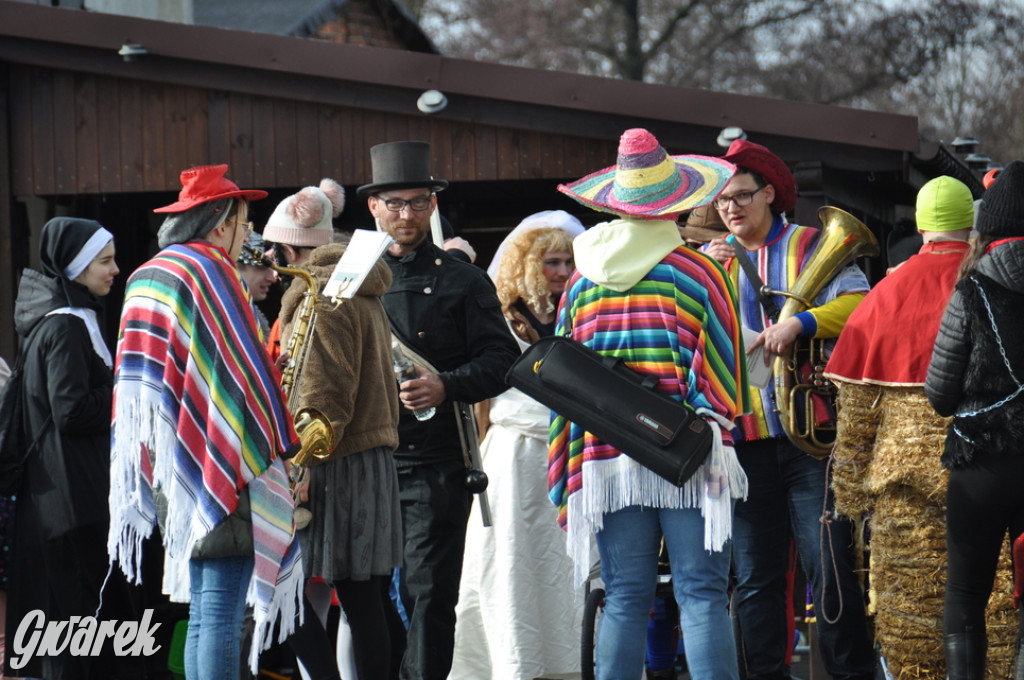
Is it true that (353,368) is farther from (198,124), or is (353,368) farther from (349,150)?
(198,124)

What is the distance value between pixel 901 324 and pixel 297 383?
2198 millimetres

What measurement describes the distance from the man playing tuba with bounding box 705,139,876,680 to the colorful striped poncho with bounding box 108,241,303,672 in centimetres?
188

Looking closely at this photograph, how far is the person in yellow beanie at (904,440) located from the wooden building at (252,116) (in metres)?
3.48

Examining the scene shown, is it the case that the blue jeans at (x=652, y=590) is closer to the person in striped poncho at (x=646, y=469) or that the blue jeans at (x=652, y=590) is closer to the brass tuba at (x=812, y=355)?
the person in striped poncho at (x=646, y=469)

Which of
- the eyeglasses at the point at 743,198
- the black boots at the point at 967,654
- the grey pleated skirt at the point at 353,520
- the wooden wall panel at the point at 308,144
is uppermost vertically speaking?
the wooden wall panel at the point at 308,144

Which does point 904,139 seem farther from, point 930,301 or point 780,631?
point 780,631

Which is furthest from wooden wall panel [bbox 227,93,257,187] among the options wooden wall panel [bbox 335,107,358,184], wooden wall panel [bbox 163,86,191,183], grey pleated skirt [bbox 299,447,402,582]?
grey pleated skirt [bbox 299,447,402,582]

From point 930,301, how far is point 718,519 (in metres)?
1.24

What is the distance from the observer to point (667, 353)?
4.55 m

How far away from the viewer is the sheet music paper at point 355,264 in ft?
16.4

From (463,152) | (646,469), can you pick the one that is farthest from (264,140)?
(646,469)

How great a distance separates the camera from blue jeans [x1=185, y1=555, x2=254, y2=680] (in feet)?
14.4

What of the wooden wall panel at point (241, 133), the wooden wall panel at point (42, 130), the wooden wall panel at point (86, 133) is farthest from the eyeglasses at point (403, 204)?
the wooden wall panel at point (42, 130)

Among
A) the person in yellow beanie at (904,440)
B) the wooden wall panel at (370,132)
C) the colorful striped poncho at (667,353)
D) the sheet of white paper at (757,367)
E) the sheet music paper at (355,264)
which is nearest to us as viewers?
the colorful striped poncho at (667,353)
